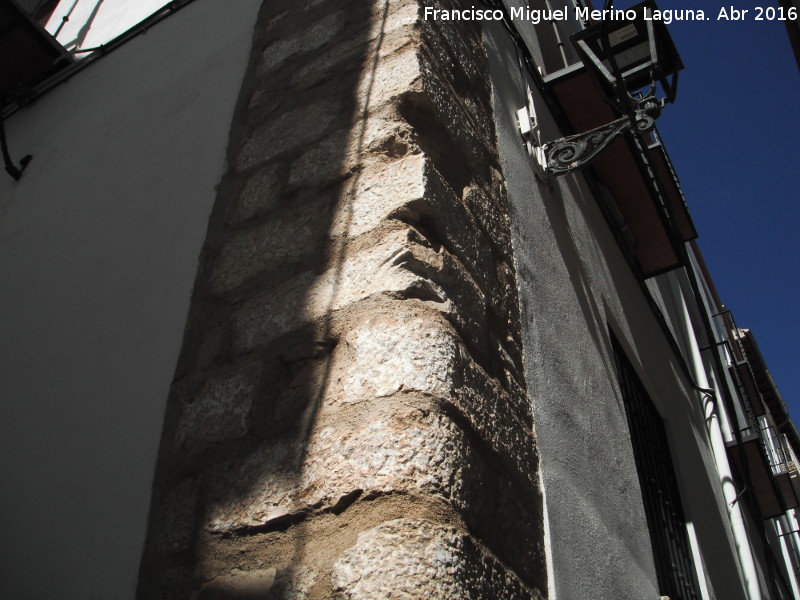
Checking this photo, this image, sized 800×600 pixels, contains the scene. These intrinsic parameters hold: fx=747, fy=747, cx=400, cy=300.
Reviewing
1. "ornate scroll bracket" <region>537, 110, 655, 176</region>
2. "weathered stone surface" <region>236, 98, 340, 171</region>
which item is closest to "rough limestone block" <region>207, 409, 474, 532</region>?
"weathered stone surface" <region>236, 98, 340, 171</region>

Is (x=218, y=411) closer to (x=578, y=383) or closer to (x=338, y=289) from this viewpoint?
(x=338, y=289)

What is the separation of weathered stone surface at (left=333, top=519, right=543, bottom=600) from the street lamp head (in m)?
2.74

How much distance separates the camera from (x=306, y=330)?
1645 mm

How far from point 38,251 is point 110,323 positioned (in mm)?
693

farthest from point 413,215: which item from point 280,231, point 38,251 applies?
point 38,251

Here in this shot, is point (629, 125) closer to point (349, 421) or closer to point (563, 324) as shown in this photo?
point (563, 324)

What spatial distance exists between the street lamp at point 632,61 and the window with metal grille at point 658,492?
1.18 metres

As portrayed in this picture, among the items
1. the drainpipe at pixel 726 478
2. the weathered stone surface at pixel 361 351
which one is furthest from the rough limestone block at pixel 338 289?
the drainpipe at pixel 726 478

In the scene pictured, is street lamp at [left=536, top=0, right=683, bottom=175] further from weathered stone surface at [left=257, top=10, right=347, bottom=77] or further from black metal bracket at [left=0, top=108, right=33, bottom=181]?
black metal bracket at [left=0, top=108, right=33, bottom=181]

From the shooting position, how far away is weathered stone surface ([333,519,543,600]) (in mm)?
1199

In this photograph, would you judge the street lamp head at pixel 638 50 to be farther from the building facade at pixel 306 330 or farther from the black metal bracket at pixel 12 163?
the black metal bracket at pixel 12 163

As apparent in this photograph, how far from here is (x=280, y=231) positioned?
1.89m

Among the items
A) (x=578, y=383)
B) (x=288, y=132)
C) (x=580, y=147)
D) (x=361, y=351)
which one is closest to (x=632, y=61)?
(x=580, y=147)

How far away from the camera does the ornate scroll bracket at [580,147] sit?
3074 millimetres
